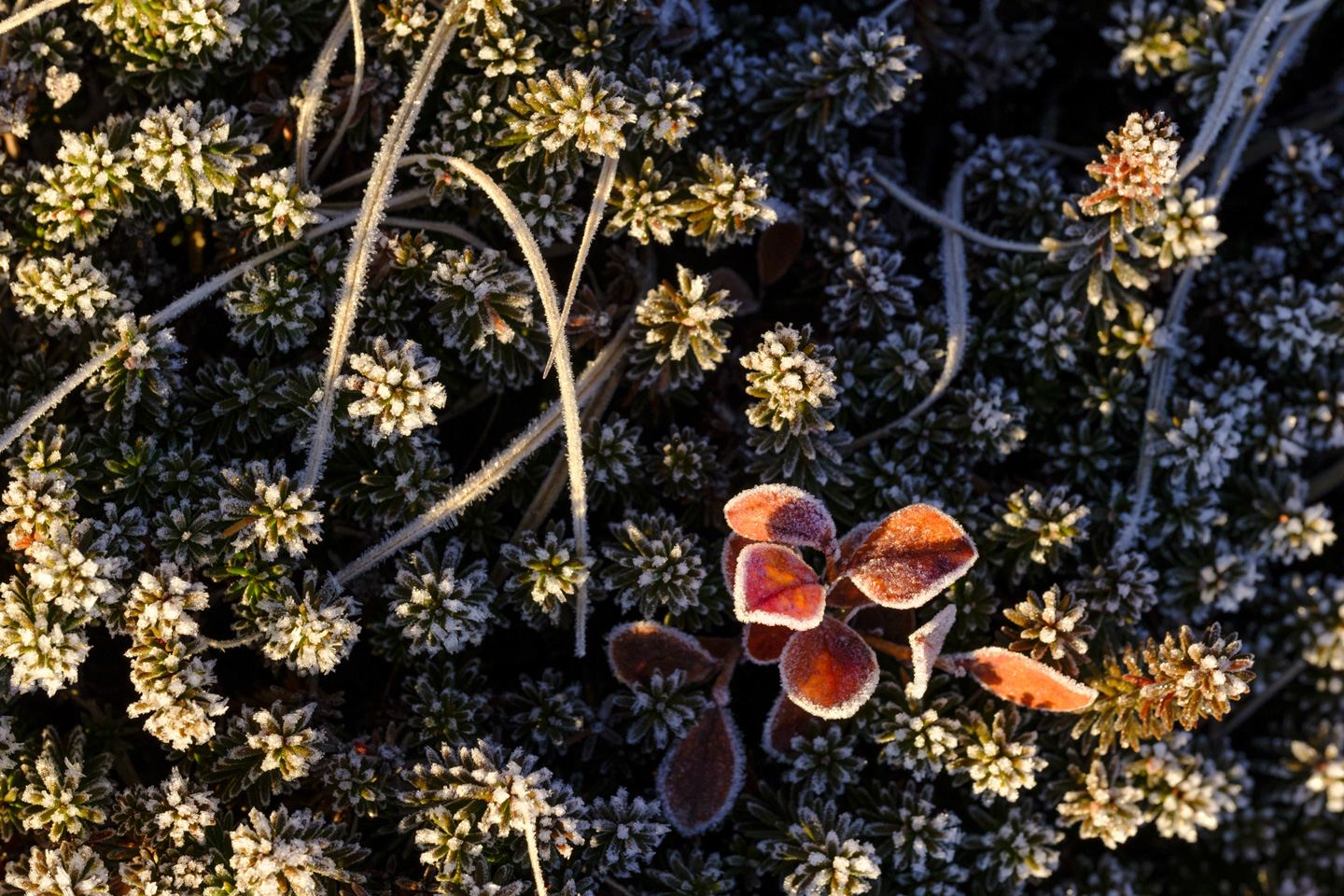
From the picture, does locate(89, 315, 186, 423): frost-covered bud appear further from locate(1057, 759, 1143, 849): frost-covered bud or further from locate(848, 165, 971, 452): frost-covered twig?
locate(1057, 759, 1143, 849): frost-covered bud

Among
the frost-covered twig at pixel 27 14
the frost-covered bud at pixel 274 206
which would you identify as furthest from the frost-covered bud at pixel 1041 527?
the frost-covered twig at pixel 27 14

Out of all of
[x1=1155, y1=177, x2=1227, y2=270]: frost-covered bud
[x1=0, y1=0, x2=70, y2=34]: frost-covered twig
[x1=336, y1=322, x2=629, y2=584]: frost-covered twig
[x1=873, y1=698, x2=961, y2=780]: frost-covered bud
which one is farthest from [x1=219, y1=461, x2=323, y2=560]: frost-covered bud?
[x1=1155, y1=177, x2=1227, y2=270]: frost-covered bud

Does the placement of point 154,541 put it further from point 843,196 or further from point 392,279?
point 843,196

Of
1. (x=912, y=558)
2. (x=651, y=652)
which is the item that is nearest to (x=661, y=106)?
(x=912, y=558)

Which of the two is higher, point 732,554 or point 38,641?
point 38,641

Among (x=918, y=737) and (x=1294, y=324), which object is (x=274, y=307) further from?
(x=1294, y=324)

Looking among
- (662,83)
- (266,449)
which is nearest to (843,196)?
(662,83)
